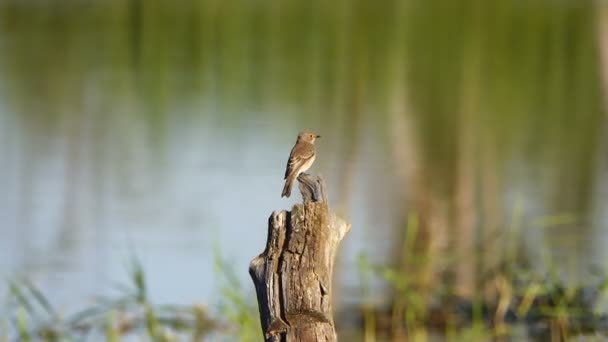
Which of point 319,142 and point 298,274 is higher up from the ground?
point 319,142

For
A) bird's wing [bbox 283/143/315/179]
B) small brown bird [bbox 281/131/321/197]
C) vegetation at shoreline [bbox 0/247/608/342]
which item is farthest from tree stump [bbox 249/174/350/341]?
vegetation at shoreline [bbox 0/247/608/342]

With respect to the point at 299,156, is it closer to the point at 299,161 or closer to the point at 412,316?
the point at 299,161

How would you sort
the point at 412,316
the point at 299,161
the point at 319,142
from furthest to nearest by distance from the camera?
the point at 319,142, the point at 412,316, the point at 299,161

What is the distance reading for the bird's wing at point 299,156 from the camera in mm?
5672

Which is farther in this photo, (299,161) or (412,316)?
(412,316)

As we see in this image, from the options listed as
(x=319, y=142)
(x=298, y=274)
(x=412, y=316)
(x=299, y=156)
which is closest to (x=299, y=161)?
(x=299, y=156)

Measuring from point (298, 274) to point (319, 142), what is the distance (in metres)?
10.6

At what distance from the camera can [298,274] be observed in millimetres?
3766

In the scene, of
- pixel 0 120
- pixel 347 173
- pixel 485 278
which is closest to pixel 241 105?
pixel 0 120

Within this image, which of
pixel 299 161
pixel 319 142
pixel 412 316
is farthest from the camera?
pixel 319 142

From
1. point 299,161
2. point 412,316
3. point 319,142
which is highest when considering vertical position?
point 319,142

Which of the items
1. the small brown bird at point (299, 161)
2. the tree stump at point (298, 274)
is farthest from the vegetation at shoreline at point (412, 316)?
the tree stump at point (298, 274)

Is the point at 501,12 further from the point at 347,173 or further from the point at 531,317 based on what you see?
the point at 531,317

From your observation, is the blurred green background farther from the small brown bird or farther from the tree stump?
the tree stump
